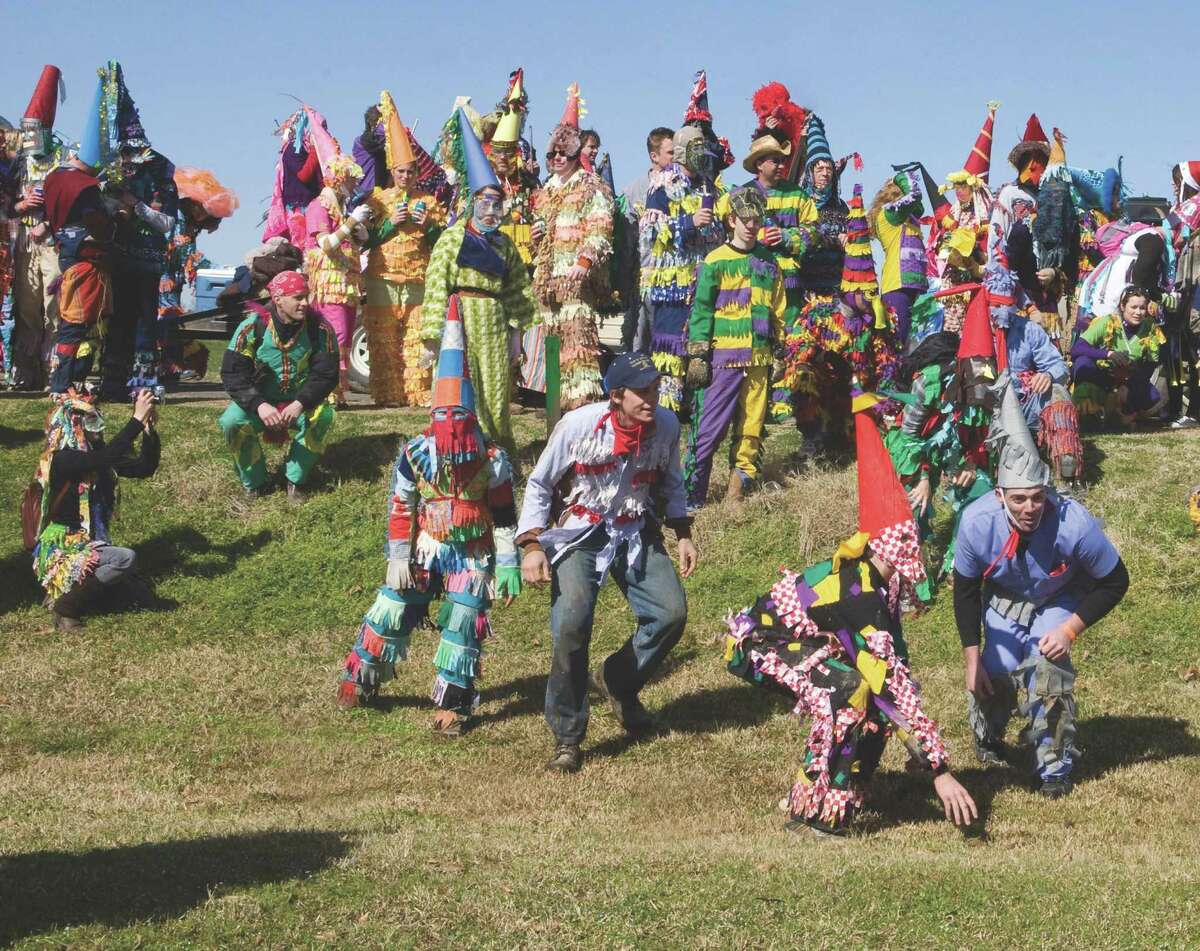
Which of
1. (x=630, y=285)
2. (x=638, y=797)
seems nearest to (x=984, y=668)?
(x=638, y=797)

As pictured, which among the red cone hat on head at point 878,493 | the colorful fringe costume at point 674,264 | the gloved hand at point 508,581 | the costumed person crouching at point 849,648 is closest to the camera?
the costumed person crouching at point 849,648

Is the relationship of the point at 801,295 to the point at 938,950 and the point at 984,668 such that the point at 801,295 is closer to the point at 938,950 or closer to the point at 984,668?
the point at 984,668

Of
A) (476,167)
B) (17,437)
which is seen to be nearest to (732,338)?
(476,167)

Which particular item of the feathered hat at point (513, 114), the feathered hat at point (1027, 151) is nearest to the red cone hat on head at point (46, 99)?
the feathered hat at point (513, 114)

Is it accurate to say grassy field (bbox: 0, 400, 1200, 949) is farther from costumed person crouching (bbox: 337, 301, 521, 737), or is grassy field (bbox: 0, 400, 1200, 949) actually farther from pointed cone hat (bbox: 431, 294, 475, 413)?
pointed cone hat (bbox: 431, 294, 475, 413)

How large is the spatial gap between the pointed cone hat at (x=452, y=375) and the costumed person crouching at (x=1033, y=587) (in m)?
2.72

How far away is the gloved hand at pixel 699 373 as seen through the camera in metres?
11.2

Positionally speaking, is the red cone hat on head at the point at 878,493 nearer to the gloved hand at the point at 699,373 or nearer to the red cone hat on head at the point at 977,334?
the red cone hat on head at the point at 977,334

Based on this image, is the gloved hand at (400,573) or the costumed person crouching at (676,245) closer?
the gloved hand at (400,573)

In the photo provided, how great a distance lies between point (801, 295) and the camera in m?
12.4

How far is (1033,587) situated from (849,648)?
1144mm

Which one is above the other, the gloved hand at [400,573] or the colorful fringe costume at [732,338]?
the colorful fringe costume at [732,338]

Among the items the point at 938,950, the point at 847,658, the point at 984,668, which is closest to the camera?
the point at 938,950

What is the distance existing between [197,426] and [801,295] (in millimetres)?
5285
